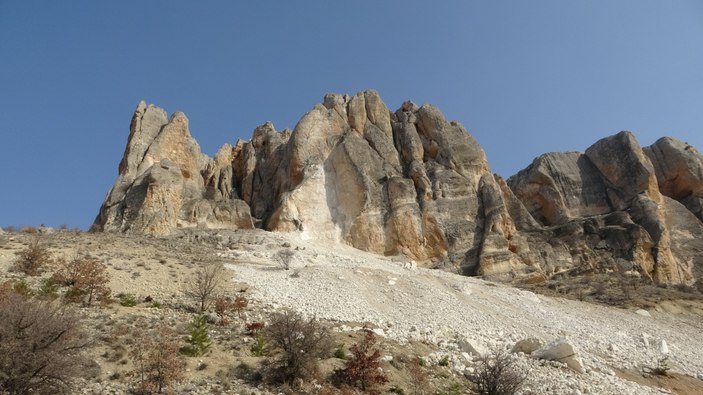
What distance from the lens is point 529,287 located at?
97.9 feet

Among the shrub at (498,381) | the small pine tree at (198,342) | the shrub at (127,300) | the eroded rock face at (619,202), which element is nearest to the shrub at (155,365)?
the small pine tree at (198,342)

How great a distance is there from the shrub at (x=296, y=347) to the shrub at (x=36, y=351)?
4.21 metres

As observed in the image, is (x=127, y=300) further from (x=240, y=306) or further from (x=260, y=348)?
(x=260, y=348)

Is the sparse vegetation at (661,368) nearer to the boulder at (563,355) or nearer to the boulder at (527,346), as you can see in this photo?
the boulder at (563,355)

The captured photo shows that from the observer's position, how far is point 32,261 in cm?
1858

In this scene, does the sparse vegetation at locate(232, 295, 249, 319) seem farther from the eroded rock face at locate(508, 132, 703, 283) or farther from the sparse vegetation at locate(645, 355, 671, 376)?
the eroded rock face at locate(508, 132, 703, 283)

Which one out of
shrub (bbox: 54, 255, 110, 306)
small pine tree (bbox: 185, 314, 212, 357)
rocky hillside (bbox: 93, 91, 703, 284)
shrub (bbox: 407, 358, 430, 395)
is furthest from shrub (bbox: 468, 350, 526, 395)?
rocky hillside (bbox: 93, 91, 703, 284)

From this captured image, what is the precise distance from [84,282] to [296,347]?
8.61 meters

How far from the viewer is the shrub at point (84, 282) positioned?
51.8 feet

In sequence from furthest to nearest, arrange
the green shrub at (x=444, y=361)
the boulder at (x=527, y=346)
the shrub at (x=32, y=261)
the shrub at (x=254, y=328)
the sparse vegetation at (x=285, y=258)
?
the sparse vegetation at (x=285, y=258) < the shrub at (x=32, y=261) < the boulder at (x=527, y=346) < the shrub at (x=254, y=328) < the green shrub at (x=444, y=361)

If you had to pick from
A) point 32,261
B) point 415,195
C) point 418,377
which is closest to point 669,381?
point 418,377

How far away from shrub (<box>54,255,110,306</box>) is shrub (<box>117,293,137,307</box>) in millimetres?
414

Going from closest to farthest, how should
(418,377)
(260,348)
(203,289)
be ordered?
(418,377), (260,348), (203,289)

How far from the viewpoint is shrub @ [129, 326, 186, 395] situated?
35.2ft
